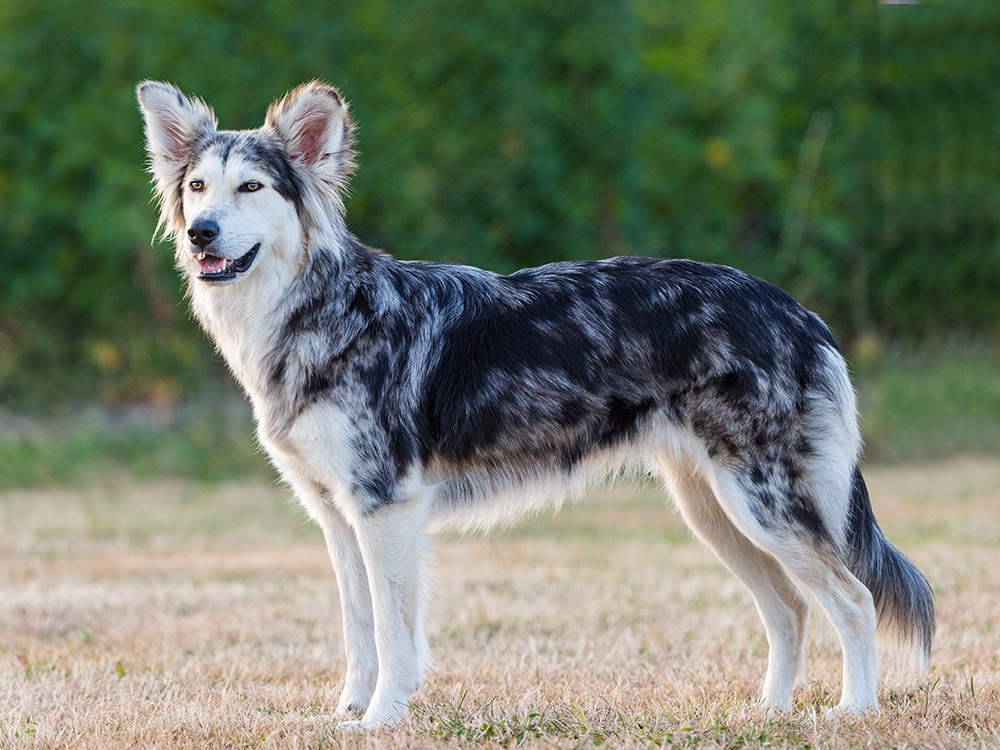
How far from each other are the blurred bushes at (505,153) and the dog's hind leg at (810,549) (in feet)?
22.5

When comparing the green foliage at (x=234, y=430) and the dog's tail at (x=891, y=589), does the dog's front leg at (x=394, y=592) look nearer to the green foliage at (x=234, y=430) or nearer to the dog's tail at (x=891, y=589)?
the dog's tail at (x=891, y=589)

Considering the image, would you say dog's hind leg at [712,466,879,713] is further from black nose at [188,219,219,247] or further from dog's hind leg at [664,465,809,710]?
A: black nose at [188,219,219,247]

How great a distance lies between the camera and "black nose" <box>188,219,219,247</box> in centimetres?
388

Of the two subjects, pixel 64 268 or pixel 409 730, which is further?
pixel 64 268

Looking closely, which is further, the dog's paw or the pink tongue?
the pink tongue

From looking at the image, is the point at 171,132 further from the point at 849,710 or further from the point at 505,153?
the point at 505,153

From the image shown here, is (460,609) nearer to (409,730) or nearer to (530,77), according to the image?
(409,730)

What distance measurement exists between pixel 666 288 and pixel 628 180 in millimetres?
6824

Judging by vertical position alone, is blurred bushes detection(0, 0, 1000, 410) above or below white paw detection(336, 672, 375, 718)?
above

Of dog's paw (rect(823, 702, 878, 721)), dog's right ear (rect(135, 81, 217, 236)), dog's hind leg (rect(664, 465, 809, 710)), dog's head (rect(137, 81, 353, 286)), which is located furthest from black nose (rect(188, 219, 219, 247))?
dog's paw (rect(823, 702, 878, 721))

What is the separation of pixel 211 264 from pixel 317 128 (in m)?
0.70

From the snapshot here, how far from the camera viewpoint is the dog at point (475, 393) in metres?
3.95

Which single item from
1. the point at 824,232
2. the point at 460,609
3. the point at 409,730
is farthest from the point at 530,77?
the point at 409,730

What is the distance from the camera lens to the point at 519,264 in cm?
1075
